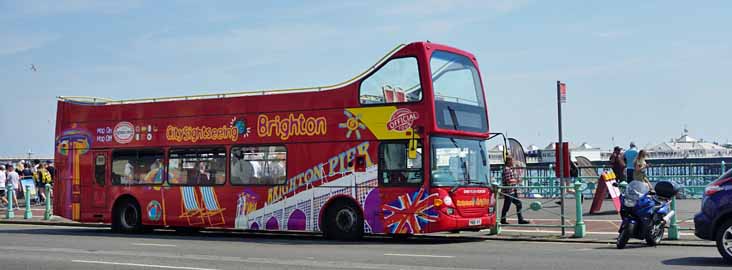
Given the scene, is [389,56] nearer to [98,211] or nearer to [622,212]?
[622,212]

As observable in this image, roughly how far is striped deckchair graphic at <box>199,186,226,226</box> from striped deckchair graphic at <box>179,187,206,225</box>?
0.18 meters

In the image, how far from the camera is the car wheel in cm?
1226

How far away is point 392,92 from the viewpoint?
17531 millimetres

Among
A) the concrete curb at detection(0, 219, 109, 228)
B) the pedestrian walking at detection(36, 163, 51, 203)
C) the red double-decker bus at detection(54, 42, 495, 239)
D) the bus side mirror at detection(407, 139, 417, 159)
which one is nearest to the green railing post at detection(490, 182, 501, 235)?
the red double-decker bus at detection(54, 42, 495, 239)

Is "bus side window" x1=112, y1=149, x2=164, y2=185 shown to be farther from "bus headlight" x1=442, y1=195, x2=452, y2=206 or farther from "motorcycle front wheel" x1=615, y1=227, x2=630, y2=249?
"motorcycle front wheel" x1=615, y1=227, x2=630, y2=249

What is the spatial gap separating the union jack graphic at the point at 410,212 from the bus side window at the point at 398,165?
0.29 metres

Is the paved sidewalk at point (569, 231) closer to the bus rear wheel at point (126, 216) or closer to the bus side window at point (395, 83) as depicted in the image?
the bus side window at point (395, 83)

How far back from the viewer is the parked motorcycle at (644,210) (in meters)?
15.1

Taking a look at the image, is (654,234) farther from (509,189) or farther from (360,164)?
(360,164)

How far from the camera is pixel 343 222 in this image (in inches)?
719

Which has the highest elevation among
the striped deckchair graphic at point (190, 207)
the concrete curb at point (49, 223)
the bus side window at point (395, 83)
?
the bus side window at point (395, 83)

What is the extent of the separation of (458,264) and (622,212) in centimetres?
380

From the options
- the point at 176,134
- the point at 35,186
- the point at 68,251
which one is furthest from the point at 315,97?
the point at 35,186

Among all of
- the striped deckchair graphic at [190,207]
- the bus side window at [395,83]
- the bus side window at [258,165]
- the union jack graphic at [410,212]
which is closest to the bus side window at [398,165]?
the union jack graphic at [410,212]
